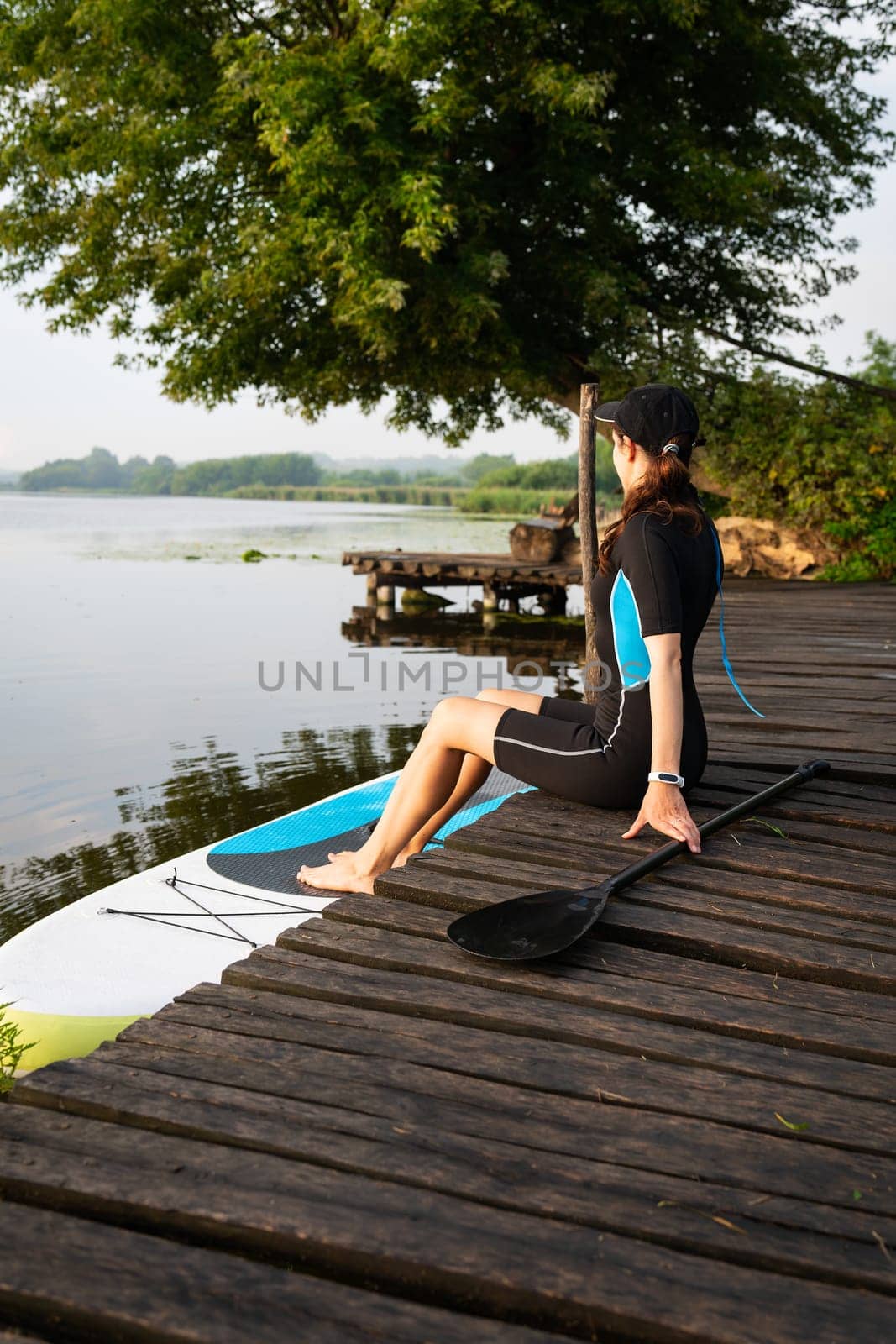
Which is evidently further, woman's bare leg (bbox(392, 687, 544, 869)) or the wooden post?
the wooden post

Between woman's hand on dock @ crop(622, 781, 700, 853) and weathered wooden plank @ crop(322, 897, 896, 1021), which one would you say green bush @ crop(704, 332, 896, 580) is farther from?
weathered wooden plank @ crop(322, 897, 896, 1021)

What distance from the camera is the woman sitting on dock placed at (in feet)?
11.3

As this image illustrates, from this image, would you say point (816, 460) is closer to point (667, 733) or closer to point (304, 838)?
point (304, 838)

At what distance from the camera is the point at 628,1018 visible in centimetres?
250

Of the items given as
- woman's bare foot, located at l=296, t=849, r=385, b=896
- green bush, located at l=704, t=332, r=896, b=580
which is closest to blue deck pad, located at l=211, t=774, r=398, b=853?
woman's bare foot, located at l=296, t=849, r=385, b=896

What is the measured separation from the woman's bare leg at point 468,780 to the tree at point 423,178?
1018 centimetres

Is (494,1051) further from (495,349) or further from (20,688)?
(495,349)

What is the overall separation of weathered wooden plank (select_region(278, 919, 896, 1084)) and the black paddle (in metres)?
0.04

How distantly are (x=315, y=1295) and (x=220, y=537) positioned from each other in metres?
39.1

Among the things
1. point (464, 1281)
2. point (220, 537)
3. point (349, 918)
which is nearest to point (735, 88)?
point (349, 918)

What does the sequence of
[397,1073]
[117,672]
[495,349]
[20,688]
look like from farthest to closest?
1. [495,349]
2. [117,672]
3. [20,688]
4. [397,1073]

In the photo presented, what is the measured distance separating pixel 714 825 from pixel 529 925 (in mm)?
1102

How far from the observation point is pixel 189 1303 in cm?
161

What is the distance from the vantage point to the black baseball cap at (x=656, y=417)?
357 cm
